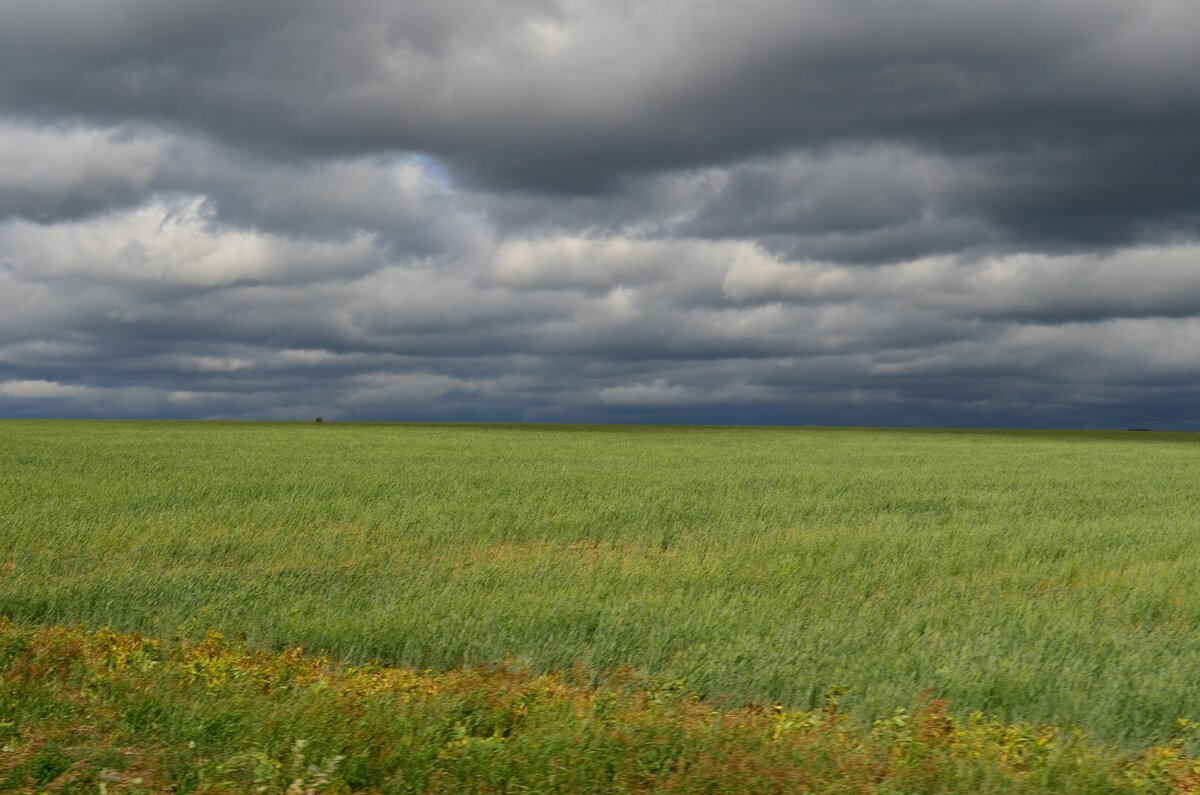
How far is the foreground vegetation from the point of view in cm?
589

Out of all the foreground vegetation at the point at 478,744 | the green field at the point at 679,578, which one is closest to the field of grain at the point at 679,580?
the green field at the point at 679,578

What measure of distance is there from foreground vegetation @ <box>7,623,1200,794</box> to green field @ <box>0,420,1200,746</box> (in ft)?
3.04

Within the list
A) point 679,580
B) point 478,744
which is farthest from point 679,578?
point 478,744

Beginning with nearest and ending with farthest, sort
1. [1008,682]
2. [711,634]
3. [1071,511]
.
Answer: [1008,682], [711,634], [1071,511]

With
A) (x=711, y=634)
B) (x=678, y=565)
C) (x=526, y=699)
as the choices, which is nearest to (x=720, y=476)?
(x=678, y=565)

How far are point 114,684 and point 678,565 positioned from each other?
8.18 meters

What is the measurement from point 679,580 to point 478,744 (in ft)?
22.8

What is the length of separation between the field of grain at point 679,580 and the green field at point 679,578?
0.17 feet

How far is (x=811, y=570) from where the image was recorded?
13.6 meters

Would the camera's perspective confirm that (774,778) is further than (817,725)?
No

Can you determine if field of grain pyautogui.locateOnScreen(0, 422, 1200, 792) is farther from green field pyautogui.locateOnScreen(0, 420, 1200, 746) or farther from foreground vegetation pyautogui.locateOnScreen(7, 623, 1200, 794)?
foreground vegetation pyautogui.locateOnScreen(7, 623, 1200, 794)

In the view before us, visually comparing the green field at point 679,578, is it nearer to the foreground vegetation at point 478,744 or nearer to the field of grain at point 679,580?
the field of grain at point 679,580

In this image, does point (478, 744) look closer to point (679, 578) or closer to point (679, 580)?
point (679, 580)

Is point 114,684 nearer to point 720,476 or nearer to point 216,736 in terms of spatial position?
point 216,736
